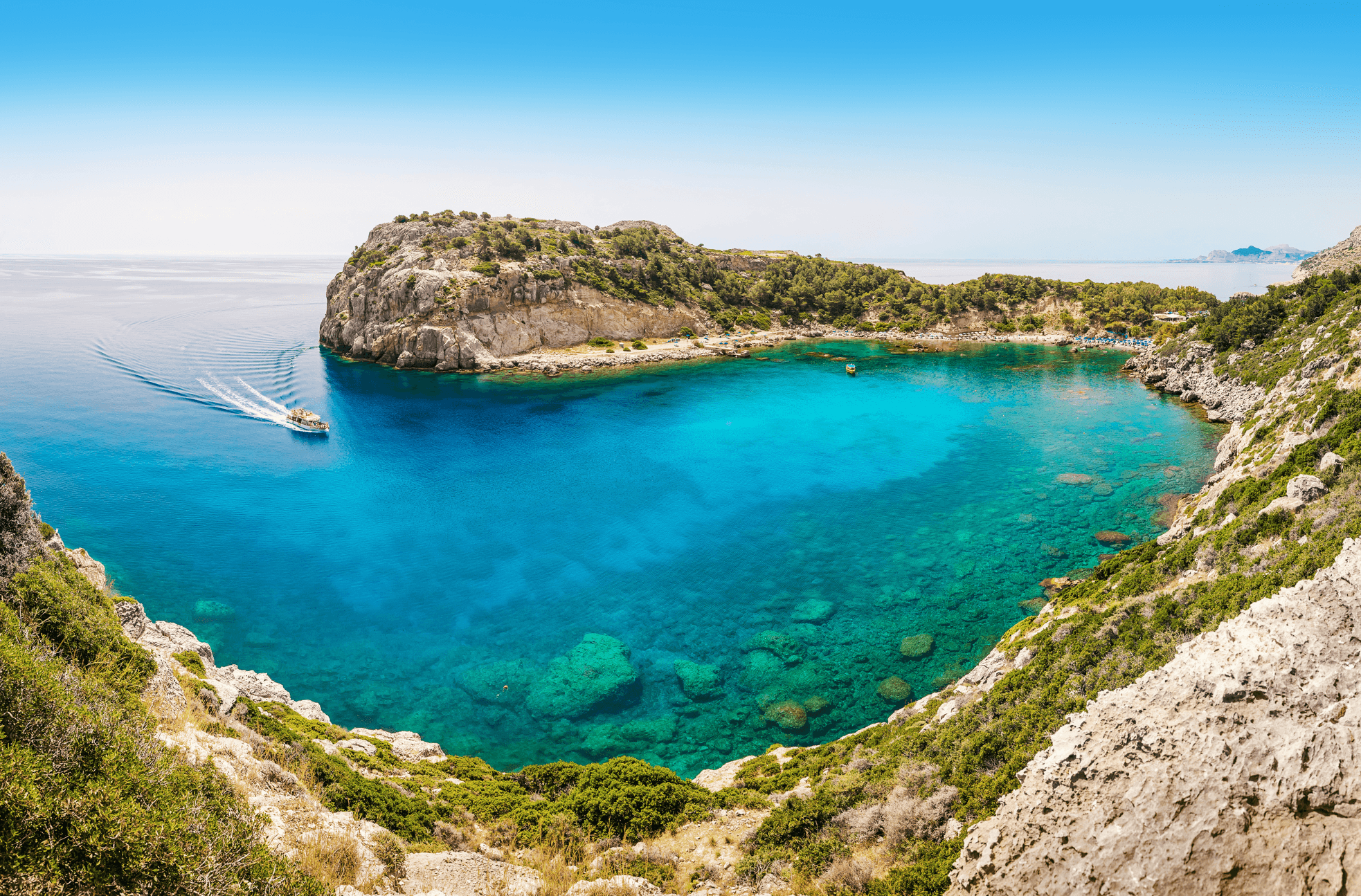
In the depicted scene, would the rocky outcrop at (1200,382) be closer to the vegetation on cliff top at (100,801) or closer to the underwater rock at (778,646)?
the underwater rock at (778,646)

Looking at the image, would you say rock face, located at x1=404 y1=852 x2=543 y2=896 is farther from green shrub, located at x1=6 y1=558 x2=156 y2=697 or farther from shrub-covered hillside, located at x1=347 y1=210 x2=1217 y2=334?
shrub-covered hillside, located at x1=347 y1=210 x2=1217 y2=334

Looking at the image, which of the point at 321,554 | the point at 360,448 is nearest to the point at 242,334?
the point at 360,448

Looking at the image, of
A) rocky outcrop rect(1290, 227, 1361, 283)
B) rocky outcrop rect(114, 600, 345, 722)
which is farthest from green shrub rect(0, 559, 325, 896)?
rocky outcrop rect(1290, 227, 1361, 283)

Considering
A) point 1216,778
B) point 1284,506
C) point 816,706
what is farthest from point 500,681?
point 1284,506

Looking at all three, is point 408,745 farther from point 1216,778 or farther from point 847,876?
point 1216,778

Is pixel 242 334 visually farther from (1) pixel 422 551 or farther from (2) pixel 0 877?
(2) pixel 0 877

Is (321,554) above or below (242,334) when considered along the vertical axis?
below
